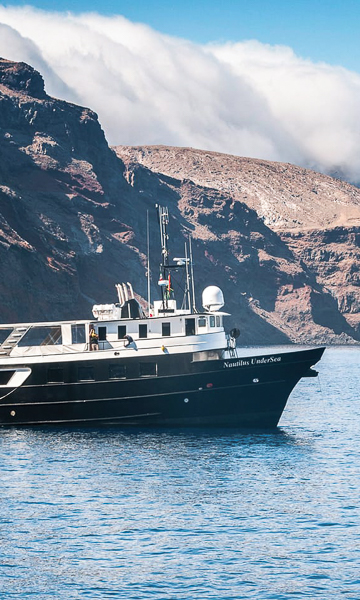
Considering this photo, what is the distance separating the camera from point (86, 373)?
52.6m

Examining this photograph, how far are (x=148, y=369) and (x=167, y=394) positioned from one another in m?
1.91

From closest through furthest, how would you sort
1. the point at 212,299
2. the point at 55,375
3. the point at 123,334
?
the point at 55,375
the point at 123,334
the point at 212,299

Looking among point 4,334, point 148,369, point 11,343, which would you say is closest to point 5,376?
point 11,343

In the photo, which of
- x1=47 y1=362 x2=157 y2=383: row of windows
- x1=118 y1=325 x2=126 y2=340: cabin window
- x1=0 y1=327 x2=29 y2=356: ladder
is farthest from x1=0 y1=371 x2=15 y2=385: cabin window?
x1=118 y1=325 x2=126 y2=340: cabin window

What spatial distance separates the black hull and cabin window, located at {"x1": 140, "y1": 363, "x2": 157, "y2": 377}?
0.27 m

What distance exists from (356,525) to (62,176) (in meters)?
174

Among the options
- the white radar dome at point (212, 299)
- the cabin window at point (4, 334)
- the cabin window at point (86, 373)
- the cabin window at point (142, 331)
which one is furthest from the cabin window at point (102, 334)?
the cabin window at point (4, 334)

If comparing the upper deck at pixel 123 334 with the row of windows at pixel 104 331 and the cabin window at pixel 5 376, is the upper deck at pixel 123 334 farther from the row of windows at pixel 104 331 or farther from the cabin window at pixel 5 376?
the cabin window at pixel 5 376

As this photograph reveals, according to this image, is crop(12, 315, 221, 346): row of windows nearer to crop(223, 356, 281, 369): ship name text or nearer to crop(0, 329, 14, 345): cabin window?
crop(223, 356, 281, 369): ship name text

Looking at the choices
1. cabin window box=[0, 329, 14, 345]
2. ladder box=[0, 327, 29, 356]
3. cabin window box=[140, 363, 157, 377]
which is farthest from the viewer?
cabin window box=[0, 329, 14, 345]

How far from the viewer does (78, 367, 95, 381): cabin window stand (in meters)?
52.5

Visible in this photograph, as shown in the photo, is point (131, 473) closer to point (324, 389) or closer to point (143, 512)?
point (143, 512)

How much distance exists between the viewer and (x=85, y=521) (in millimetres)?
32375

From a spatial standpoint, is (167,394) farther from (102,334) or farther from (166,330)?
(102,334)
